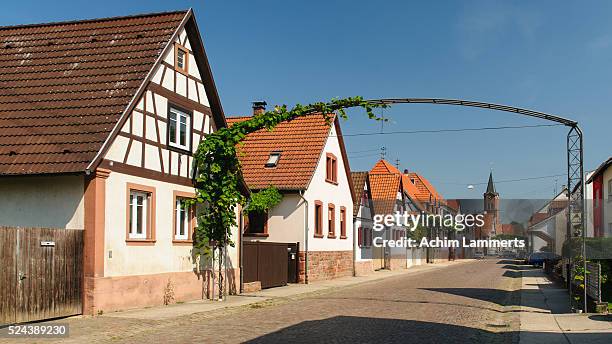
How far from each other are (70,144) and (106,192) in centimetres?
145

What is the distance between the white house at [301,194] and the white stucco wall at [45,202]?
11.3 m

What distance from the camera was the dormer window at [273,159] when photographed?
3309cm

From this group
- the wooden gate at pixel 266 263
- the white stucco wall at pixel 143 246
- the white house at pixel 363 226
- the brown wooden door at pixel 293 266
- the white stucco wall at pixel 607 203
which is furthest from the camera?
the white house at pixel 363 226

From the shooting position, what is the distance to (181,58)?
69.5 ft

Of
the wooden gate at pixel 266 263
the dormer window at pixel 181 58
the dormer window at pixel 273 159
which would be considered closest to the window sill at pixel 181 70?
the dormer window at pixel 181 58

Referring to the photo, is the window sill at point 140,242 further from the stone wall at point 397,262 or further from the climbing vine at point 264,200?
the stone wall at point 397,262

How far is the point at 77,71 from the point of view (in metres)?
19.4

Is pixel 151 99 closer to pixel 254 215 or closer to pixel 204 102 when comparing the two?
pixel 204 102

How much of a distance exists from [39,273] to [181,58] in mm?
8509

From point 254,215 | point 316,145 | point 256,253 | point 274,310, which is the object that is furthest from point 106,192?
point 316,145

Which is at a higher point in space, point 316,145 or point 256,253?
point 316,145

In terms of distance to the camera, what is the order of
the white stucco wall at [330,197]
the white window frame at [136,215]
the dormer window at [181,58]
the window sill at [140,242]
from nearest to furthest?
1. the window sill at [140,242]
2. the white window frame at [136,215]
3. the dormer window at [181,58]
4. the white stucco wall at [330,197]

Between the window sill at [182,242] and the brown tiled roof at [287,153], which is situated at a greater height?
the brown tiled roof at [287,153]

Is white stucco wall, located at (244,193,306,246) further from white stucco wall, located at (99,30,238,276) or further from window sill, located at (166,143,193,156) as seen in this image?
window sill, located at (166,143,193,156)
